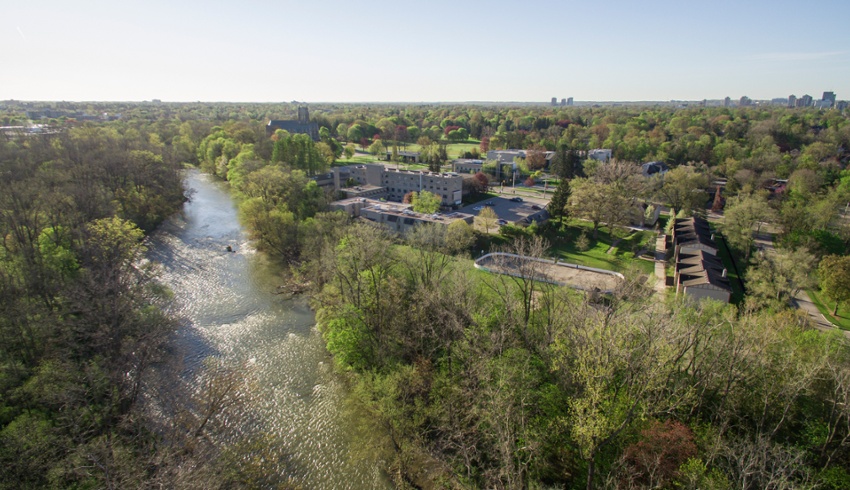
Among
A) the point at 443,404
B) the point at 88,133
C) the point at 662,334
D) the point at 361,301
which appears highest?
the point at 88,133

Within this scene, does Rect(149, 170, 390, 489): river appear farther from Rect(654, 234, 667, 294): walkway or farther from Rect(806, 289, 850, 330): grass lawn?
Rect(806, 289, 850, 330): grass lawn

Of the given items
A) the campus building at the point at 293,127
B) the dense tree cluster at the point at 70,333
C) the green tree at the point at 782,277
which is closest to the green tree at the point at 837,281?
the green tree at the point at 782,277

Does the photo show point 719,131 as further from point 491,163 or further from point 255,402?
point 255,402

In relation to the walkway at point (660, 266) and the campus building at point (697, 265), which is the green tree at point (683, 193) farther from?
the walkway at point (660, 266)

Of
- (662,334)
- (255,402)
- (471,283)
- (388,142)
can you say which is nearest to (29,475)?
(255,402)

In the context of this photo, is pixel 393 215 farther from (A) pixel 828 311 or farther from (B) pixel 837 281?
(A) pixel 828 311

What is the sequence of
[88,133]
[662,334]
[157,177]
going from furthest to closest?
[88,133] < [157,177] < [662,334]

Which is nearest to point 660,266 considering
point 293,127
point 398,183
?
point 398,183
